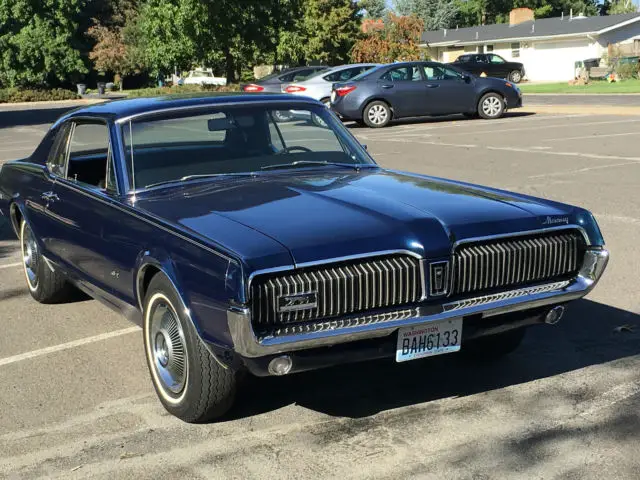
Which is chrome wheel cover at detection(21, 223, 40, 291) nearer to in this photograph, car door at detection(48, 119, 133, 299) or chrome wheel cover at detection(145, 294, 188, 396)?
car door at detection(48, 119, 133, 299)

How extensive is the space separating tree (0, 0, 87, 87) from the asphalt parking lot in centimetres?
5705

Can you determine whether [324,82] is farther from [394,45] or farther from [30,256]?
[394,45]

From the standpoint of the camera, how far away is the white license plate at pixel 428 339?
4.07 m

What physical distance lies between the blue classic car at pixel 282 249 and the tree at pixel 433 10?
3299 inches

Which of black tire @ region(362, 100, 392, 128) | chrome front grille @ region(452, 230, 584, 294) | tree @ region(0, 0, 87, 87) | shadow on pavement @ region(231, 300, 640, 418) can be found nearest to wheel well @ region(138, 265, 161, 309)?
shadow on pavement @ region(231, 300, 640, 418)

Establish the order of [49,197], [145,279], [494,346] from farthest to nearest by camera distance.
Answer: [49,197] → [494,346] → [145,279]

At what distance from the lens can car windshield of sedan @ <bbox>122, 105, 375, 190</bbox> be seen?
5256 mm

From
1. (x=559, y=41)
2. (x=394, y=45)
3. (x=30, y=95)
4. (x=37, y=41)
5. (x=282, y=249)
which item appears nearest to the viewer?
(x=282, y=249)

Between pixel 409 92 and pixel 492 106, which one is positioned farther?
pixel 492 106

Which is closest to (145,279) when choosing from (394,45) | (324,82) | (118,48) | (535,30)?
(324,82)

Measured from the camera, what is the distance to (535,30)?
6044cm

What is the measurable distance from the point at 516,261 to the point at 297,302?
46.4 inches

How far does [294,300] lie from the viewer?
→ 3.87 meters

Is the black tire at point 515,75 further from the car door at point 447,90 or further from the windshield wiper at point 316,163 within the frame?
the windshield wiper at point 316,163
